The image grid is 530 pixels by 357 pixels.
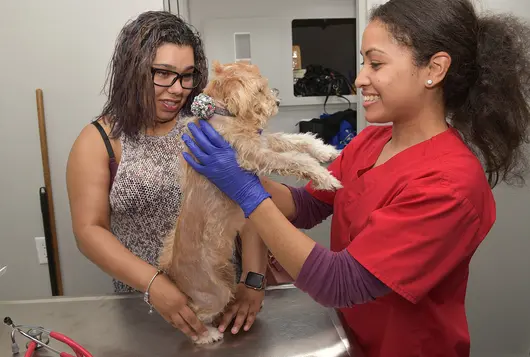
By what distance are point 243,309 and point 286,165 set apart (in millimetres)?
438

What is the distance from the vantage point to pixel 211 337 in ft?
3.90

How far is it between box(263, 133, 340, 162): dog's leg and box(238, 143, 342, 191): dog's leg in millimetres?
64

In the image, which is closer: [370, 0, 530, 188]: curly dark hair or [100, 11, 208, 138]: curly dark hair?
[370, 0, 530, 188]: curly dark hair

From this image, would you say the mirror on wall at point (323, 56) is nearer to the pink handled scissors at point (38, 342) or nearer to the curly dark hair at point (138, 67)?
the curly dark hair at point (138, 67)

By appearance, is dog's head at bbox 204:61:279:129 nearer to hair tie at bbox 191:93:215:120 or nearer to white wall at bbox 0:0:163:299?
hair tie at bbox 191:93:215:120

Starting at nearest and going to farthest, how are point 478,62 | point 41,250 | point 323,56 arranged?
point 478,62 → point 41,250 → point 323,56

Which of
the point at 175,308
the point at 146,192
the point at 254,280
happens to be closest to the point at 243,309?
the point at 254,280

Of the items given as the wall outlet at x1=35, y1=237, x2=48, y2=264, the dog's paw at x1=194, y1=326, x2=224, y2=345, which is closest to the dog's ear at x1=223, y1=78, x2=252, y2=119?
the dog's paw at x1=194, y1=326, x2=224, y2=345

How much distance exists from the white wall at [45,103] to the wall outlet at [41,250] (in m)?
0.03

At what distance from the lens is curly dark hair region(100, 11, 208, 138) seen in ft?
4.45

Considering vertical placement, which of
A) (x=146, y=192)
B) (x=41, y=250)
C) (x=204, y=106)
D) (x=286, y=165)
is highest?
(x=204, y=106)

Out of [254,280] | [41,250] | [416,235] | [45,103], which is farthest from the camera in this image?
[41,250]

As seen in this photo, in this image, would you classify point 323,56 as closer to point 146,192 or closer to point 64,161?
point 64,161

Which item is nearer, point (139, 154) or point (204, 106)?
point (204, 106)
